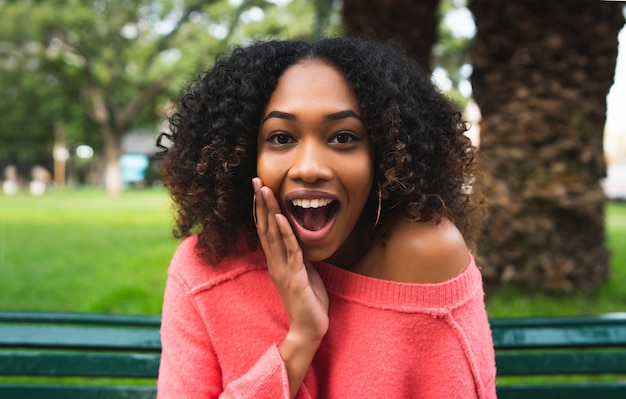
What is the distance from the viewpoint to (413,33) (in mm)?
5004

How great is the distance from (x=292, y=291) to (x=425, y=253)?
36 cm

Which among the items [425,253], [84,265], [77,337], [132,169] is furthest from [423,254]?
[132,169]

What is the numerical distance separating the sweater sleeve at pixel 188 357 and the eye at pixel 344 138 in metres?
0.55

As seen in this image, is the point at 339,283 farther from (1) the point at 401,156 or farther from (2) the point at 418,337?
(1) the point at 401,156

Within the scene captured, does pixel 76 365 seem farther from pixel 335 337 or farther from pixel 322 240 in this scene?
pixel 322 240

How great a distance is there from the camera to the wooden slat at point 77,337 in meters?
2.08

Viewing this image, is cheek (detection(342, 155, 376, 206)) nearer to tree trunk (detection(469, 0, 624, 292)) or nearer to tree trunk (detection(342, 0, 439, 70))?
tree trunk (detection(469, 0, 624, 292))

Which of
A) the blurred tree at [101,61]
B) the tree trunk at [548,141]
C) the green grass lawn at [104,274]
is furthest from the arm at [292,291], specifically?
the blurred tree at [101,61]

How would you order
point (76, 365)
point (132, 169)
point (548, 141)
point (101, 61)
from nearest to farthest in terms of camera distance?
point (76, 365), point (548, 141), point (101, 61), point (132, 169)

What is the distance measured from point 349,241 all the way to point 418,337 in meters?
0.34

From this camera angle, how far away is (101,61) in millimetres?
24516

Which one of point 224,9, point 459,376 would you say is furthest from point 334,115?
point 224,9

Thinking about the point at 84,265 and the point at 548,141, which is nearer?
the point at 548,141

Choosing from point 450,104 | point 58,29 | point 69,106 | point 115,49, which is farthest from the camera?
point 69,106
